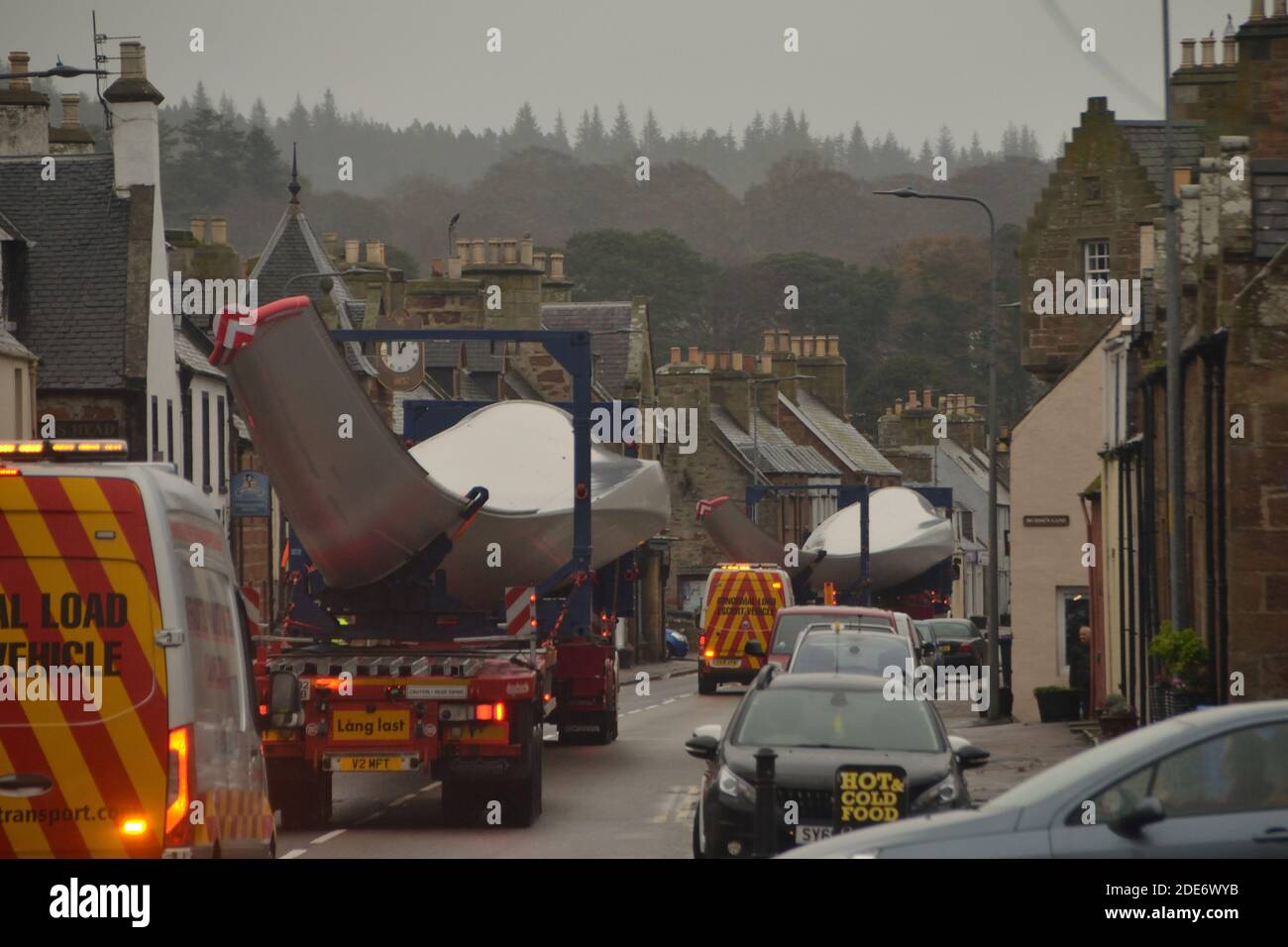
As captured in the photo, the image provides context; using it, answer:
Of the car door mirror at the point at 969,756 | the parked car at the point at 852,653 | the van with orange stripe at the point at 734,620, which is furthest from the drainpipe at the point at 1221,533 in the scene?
the van with orange stripe at the point at 734,620

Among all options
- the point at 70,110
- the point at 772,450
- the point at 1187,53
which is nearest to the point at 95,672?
the point at 1187,53

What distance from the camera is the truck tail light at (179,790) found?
31.2 feet

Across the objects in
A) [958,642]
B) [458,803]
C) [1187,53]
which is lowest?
[958,642]

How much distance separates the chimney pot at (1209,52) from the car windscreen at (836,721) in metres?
25.2

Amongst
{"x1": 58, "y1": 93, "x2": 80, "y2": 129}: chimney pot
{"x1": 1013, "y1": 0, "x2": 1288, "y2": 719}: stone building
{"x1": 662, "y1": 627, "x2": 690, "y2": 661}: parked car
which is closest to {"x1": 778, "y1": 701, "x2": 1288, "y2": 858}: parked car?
{"x1": 1013, "y1": 0, "x2": 1288, "y2": 719}: stone building

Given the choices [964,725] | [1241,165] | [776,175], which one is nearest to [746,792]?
[1241,165]

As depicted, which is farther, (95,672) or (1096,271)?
(1096,271)

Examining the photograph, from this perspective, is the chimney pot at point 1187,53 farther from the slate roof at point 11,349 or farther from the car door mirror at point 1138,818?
the car door mirror at point 1138,818

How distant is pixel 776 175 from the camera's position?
171 meters

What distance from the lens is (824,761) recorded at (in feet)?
48.6

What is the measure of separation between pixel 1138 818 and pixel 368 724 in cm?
1041

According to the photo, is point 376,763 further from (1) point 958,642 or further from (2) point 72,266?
(1) point 958,642

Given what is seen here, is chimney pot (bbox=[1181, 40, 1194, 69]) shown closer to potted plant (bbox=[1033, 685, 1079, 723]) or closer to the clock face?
potted plant (bbox=[1033, 685, 1079, 723])

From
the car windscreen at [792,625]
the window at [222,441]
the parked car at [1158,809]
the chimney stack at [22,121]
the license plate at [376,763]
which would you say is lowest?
the car windscreen at [792,625]
